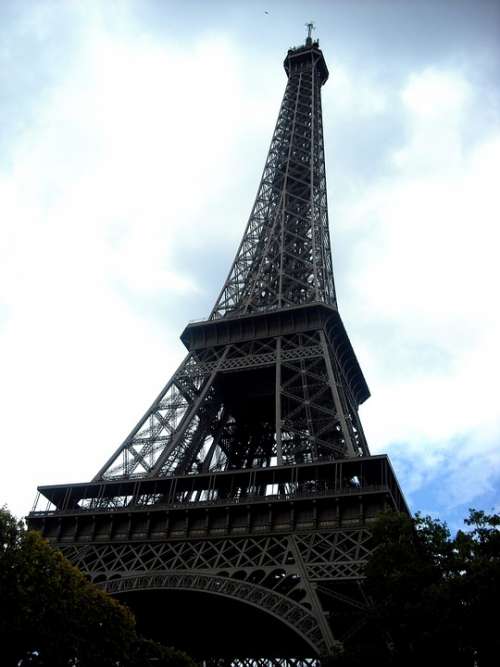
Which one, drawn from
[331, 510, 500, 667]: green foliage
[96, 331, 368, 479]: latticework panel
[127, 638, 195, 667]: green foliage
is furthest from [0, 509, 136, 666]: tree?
[96, 331, 368, 479]: latticework panel

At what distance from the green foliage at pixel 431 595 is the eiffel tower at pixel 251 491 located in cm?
198

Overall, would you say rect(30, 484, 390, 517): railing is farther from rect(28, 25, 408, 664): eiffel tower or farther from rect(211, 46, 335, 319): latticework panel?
rect(211, 46, 335, 319): latticework panel

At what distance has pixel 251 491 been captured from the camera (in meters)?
33.7

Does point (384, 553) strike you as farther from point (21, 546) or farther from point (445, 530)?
point (21, 546)

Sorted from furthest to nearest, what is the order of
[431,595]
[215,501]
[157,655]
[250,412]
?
[250,412]
[215,501]
[157,655]
[431,595]

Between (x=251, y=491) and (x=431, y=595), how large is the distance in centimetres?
1414

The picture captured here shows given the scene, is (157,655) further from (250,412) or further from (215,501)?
(250,412)

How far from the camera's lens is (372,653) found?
2077 cm

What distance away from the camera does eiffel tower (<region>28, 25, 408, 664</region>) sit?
1137 inches

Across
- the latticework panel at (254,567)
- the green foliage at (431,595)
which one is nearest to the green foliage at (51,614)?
the latticework panel at (254,567)

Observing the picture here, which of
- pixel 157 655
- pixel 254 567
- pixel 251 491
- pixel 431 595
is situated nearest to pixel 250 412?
pixel 251 491

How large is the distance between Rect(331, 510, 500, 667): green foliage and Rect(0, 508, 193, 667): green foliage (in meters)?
7.60


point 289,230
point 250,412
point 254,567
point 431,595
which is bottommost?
point 431,595

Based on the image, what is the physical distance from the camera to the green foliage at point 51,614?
21672 millimetres
